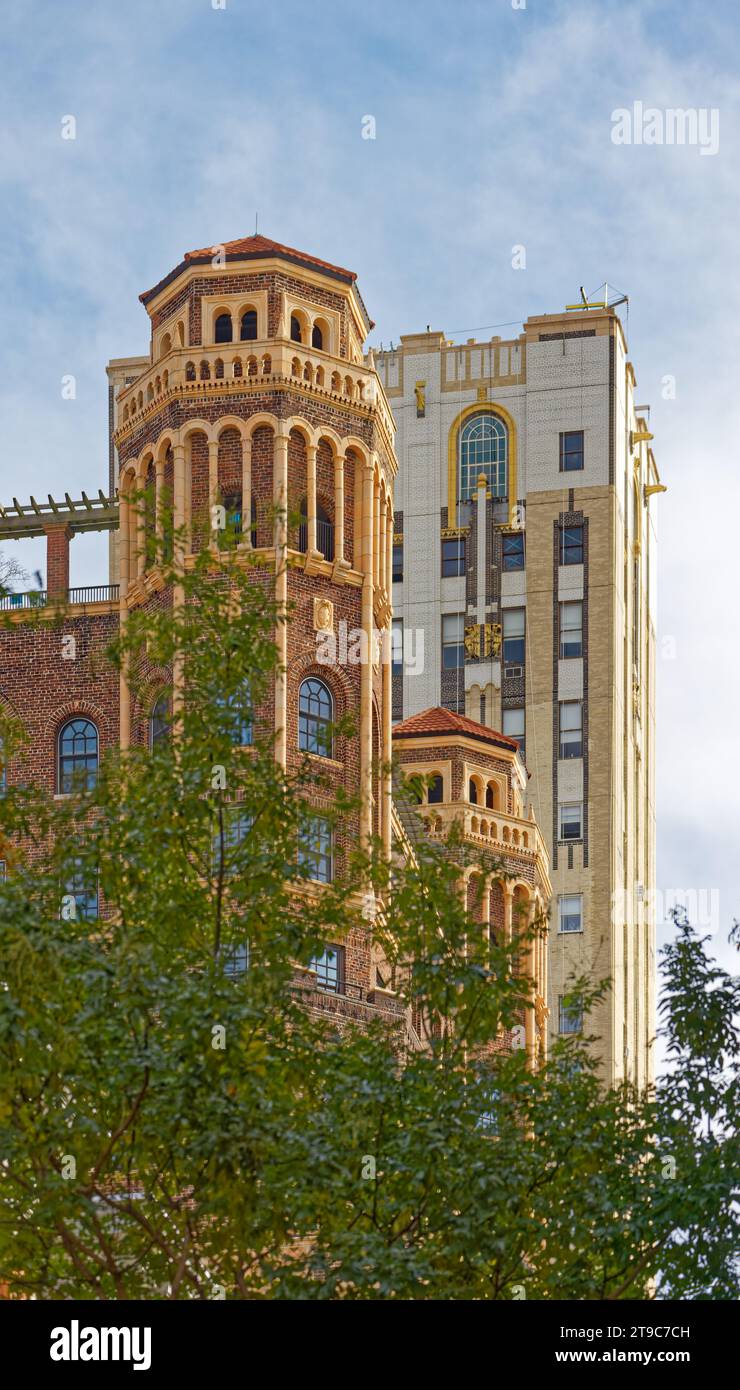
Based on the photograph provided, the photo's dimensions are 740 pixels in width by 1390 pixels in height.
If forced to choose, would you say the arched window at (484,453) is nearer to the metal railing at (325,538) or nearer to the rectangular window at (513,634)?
the rectangular window at (513,634)

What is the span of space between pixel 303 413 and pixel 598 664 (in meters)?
61.9

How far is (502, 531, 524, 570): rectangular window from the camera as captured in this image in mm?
123500

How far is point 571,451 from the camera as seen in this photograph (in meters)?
125

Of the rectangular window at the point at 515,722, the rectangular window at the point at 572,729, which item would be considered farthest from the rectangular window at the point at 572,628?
the rectangular window at the point at 515,722

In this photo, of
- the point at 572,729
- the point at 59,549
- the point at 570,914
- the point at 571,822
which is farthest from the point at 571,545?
the point at 59,549

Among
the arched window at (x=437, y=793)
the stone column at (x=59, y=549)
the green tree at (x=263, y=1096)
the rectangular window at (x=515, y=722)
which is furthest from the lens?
the rectangular window at (x=515, y=722)

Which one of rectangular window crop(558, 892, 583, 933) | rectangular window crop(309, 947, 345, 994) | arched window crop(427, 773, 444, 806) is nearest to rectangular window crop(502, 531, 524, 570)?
rectangular window crop(558, 892, 583, 933)

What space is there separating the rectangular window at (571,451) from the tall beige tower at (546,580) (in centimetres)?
6

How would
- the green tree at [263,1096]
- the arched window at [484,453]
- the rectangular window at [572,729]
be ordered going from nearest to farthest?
the green tree at [263,1096] → the rectangular window at [572,729] → the arched window at [484,453]

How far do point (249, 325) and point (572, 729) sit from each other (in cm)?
6075

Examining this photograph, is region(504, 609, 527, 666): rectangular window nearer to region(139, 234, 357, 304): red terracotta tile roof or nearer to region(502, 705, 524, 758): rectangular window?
region(502, 705, 524, 758): rectangular window

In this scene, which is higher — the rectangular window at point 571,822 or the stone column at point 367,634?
the rectangular window at point 571,822

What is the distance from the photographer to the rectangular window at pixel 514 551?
123500 mm

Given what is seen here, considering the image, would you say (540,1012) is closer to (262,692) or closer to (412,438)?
(262,692)
